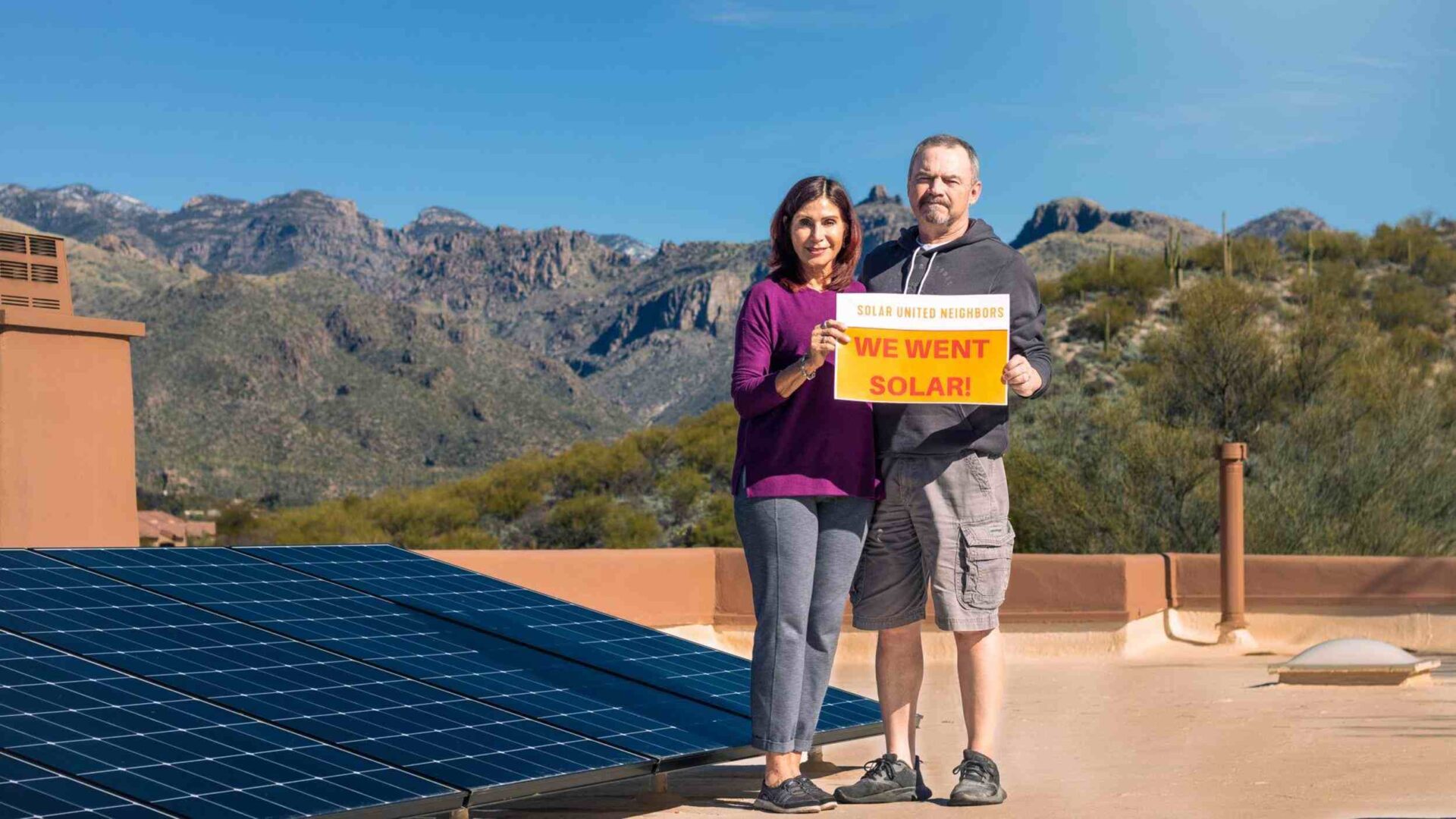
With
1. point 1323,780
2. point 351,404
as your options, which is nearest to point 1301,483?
point 1323,780

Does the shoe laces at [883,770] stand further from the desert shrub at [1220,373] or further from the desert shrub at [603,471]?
the desert shrub at [603,471]

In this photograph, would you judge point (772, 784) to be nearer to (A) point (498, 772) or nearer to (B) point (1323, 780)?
(A) point (498, 772)

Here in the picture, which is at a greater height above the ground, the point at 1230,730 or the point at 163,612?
the point at 163,612

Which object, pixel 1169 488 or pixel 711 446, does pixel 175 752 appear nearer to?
pixel 1169 488

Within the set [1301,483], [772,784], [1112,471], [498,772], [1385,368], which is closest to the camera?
[498,772]

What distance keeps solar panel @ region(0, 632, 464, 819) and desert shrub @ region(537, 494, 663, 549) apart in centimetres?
3222

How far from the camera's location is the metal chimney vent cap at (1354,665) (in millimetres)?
9430

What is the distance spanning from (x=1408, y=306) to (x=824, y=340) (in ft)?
139

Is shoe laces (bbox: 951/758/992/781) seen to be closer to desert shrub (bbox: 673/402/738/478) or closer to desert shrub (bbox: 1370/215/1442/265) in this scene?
desert shrub (bbox: 673/402/738/478)

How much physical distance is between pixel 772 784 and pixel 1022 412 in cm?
2533

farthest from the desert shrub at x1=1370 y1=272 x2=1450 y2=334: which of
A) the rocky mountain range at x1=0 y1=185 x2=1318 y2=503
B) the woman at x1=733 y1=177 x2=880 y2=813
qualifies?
the woman at x1=733 y1=177 x2=880 y2=813

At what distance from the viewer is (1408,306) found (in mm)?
A: 43531

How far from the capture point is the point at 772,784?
541cm

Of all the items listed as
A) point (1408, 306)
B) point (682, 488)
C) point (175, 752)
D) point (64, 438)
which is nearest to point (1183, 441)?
point (64, 438)
